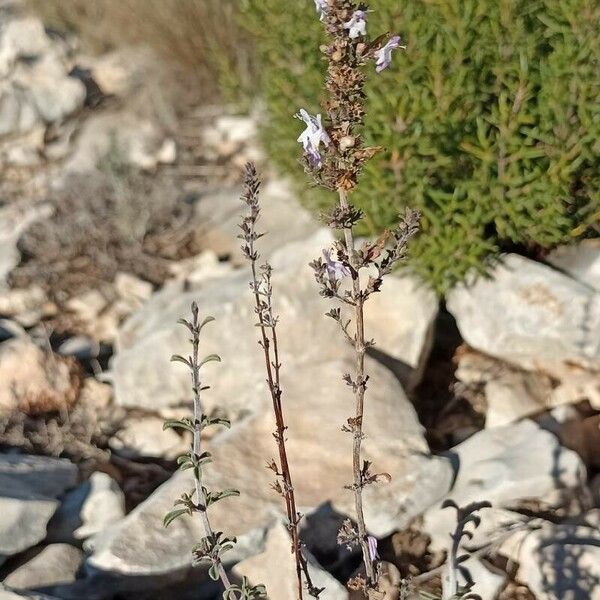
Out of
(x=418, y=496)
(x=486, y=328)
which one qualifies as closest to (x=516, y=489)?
(x=418, y=496)

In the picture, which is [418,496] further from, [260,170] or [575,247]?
[260,170]

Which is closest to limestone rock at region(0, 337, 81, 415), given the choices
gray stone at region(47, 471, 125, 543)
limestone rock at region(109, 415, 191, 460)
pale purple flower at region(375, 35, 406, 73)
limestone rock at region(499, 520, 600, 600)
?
limestone rock at region(109, 415, 191, 460)

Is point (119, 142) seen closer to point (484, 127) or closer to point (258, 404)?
point (258, 404)

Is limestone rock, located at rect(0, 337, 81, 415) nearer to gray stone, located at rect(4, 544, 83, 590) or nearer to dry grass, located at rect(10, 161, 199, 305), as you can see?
dry grass, located at rect(10, 161, 199, 305)

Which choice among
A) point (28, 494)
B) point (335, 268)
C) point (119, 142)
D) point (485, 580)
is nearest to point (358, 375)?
point (335, 268)

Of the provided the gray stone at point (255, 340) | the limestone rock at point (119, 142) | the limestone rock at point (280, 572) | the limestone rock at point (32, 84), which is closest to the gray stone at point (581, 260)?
the gray stone at point (255, 340)

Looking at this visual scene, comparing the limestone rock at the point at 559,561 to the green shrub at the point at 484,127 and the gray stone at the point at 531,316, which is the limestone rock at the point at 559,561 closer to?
the gray stone at the point at 531,316

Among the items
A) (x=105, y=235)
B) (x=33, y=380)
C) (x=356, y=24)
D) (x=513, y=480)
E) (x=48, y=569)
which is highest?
(x=105, y=235)
